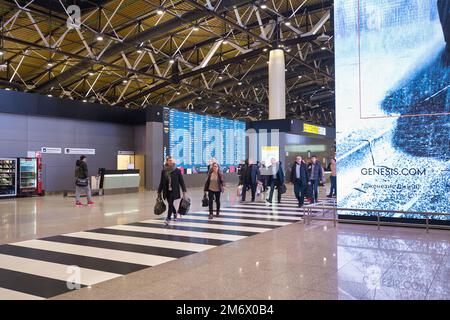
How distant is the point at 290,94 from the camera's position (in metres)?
40.6

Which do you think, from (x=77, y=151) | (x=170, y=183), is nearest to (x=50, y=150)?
(x=77, y=151)

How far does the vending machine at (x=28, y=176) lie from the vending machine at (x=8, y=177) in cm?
19

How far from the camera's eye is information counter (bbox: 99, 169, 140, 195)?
18.1 m

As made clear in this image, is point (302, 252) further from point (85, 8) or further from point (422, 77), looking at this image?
point (85, 8)

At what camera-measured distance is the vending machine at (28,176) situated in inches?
678

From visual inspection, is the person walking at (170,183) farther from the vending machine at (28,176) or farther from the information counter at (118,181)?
the vending machine at (28,176)

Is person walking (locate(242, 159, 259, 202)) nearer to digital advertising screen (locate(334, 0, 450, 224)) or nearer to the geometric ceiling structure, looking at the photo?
digital advertising screen (locate(334, 0, 450, 224))

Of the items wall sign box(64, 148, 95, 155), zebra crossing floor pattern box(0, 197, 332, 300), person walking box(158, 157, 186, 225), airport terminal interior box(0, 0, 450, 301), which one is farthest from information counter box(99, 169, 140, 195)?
person walking box(158, 157, 186, 225)

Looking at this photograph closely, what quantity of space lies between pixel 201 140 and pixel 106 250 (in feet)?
59.9

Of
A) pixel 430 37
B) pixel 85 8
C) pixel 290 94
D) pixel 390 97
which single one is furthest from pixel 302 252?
pixel 290 94

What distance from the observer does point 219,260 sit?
18.8 feet

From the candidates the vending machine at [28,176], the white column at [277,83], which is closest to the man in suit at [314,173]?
the white column at [277,83]

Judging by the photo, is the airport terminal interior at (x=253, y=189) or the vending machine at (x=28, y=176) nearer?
the airport terminal interior at (x=253, y=189)
